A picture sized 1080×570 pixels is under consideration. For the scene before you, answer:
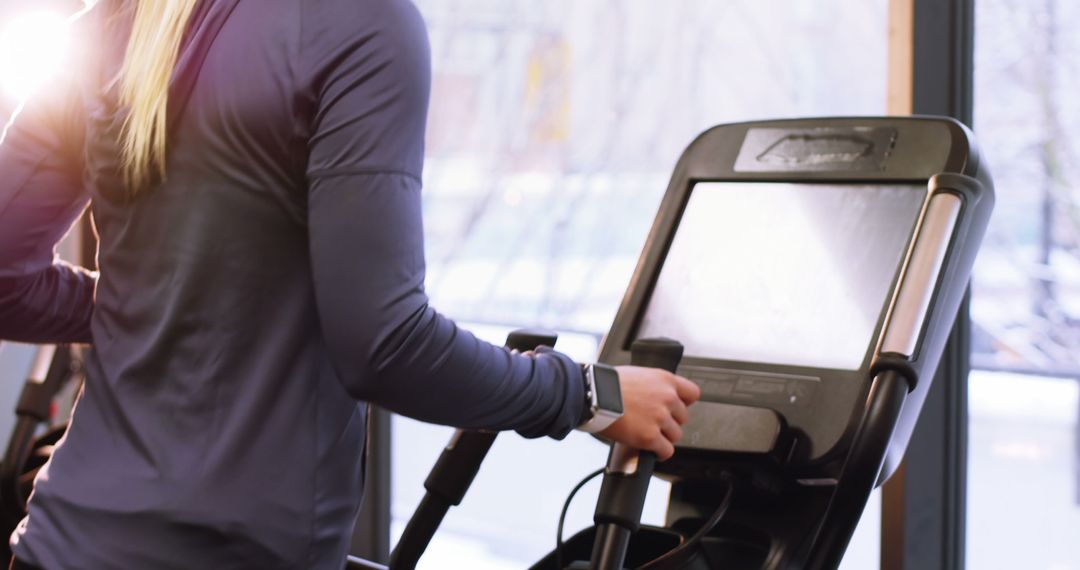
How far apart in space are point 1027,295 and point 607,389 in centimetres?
143

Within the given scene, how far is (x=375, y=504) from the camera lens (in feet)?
11.2

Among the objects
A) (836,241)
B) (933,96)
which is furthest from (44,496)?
(933,96)

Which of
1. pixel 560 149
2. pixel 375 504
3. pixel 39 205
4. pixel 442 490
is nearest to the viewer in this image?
pixel 39 205

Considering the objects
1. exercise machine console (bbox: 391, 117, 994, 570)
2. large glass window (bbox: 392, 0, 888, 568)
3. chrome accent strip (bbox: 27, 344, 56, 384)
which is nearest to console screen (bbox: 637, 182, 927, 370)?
exercise machine console (bbox: 391, 117, 994, 570)

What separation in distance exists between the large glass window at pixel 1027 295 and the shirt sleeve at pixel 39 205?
5.72 ft

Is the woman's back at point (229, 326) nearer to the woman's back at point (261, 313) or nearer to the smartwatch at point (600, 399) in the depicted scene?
the woman's back at point (261, 313)

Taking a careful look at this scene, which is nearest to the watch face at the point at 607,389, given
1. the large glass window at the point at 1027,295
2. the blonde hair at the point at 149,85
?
the blonde hair at the point at 149,85

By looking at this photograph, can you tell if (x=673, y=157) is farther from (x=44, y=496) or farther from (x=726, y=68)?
(x=44, y=496)

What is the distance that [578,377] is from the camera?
1209mm

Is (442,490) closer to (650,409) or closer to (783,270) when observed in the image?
(650,409)

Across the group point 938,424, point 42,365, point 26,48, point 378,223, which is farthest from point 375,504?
point 378,223

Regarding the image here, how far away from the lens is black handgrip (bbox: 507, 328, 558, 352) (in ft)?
4.52

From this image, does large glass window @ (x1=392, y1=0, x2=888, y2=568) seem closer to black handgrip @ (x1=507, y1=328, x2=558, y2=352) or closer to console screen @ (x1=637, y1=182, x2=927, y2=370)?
console screen @ (x1=637, y1=182, x2=927, y2=370)

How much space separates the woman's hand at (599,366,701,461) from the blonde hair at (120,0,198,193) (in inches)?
21.1
